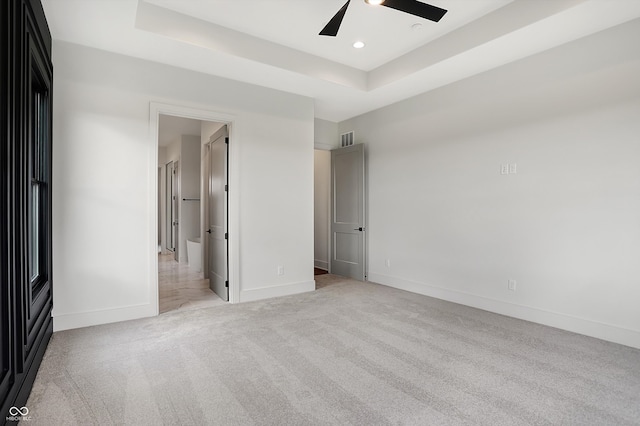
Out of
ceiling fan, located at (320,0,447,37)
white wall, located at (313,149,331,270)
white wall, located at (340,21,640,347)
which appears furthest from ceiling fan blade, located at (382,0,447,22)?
white wall, located at (313,149,331,270)

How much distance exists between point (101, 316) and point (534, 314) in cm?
450

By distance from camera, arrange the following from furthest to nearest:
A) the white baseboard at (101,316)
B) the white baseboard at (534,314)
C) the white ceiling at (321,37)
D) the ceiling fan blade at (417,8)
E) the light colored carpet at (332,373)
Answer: the white baseboard at (101,316)
the white baseboard at (534,314)
the white ceiling at (321,37)
the ceiling fan blade at (417,8)
the light colored carpet at (332,373)

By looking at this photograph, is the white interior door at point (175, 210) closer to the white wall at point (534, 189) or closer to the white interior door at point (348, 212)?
the white interior door at point (348, 212)

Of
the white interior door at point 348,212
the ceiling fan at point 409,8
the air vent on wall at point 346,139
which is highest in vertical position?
the ceiling fan at point 409,8

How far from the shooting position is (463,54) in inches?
138

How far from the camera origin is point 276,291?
4582 mm

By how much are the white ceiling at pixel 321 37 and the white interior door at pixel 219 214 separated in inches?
39.9

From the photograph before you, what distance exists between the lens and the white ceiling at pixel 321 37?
9.47 feet

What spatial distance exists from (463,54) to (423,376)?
313cm

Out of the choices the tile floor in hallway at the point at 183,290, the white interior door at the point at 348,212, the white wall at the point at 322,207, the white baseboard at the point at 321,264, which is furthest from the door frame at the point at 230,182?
the white baseboard at the point at 321,264

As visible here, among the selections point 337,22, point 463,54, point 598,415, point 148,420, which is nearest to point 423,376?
point 598,415

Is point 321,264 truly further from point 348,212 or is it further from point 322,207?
point 348,212

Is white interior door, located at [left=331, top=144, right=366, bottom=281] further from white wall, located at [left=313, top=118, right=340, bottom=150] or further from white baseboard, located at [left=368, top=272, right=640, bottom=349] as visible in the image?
white baseboard, located at [left=368, top=272, right=640, bottom=349]

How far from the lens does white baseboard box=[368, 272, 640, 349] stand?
3.02 meters
